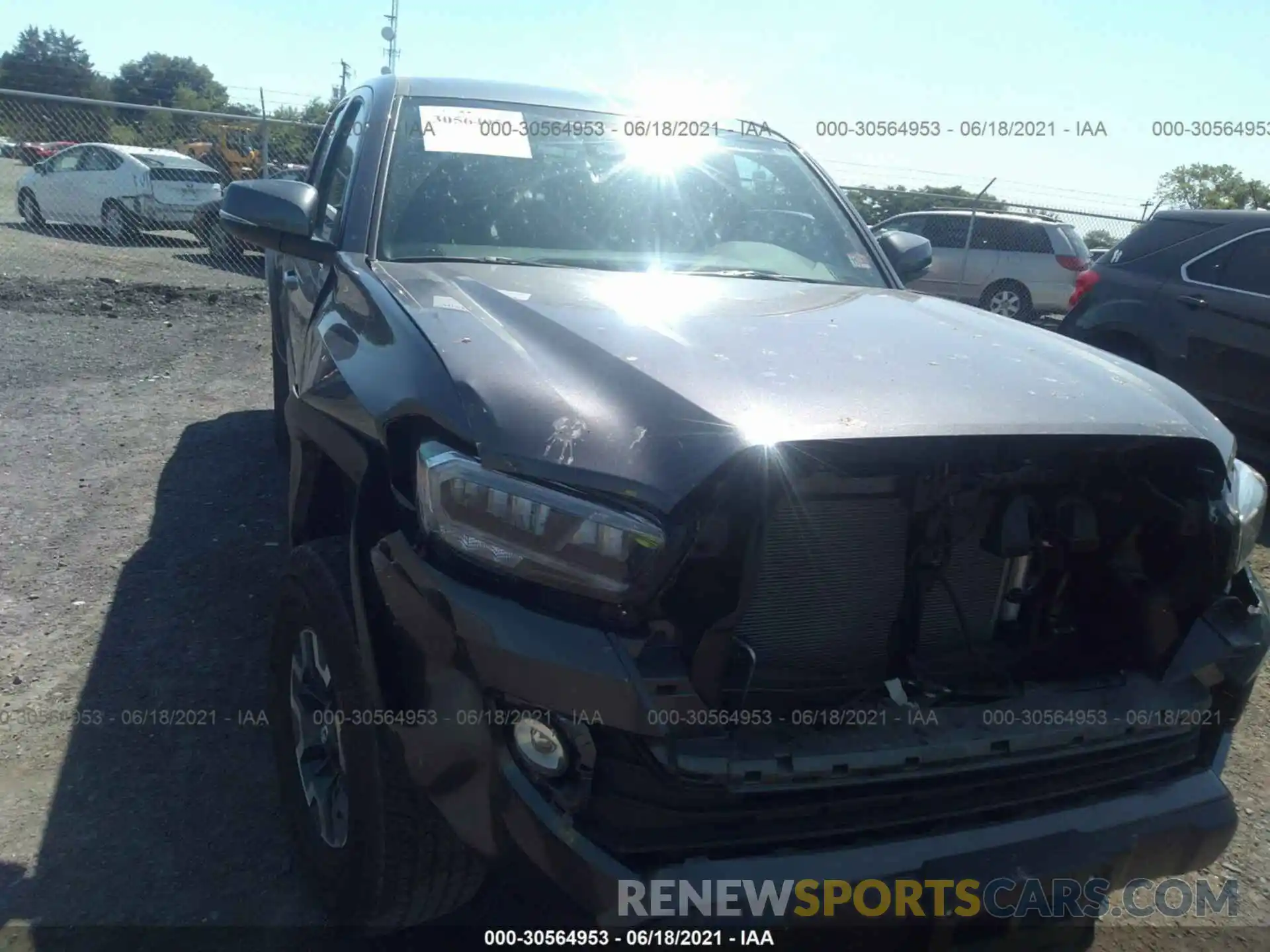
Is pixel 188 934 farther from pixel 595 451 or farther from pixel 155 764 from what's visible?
pixel 595 451

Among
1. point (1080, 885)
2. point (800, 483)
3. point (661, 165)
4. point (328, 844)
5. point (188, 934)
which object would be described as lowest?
point (188, 934)

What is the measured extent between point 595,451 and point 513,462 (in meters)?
0.14

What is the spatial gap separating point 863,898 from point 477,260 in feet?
6.42

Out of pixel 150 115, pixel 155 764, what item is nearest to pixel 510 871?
pixel 155 764

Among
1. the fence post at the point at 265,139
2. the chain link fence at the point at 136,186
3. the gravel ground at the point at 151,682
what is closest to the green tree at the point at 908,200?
the chain link fence at the point at 136,186

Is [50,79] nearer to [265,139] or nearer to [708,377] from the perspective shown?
[265,139]

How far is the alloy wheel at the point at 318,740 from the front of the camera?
2229 mm

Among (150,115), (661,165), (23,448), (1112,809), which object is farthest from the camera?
(150,115)

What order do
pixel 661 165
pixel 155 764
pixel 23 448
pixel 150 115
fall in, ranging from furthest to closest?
1. pixel 150 115
2. pixel 23 448
3. pixel 661 165
4. pixel 155 764

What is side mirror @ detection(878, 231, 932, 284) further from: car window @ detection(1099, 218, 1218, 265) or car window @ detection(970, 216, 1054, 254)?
car window @ detection(970, 216, 1054, 254)

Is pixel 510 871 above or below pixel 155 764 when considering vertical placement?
above

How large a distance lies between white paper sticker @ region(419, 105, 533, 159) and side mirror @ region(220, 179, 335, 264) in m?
0.42

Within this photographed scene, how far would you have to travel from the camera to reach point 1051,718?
6.58 feet

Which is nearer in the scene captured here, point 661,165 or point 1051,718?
point 1051,718
